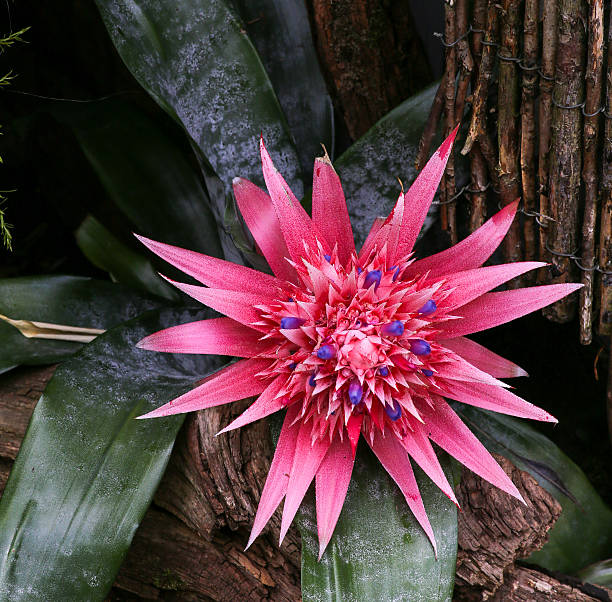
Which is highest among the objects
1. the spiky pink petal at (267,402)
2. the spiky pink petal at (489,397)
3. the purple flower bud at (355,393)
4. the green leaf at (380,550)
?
the purple flower bud at (355,393)

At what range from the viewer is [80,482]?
2.95 ft

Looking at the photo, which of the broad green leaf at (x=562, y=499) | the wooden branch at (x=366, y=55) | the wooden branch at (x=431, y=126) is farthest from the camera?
the wooden branch at (x=366, y=55)

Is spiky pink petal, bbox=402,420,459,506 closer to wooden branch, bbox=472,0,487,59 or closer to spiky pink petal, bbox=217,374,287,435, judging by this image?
spiky pink petal, bbox=217,374,287,435

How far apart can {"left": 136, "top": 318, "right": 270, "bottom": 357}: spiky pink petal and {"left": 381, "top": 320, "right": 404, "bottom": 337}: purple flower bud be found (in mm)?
193

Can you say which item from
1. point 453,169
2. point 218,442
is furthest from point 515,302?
point 218,442

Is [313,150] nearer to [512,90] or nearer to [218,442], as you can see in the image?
[512,90]

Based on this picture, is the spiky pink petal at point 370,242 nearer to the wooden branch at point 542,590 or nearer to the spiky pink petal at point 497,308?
the spiky pink petal at point 497,308

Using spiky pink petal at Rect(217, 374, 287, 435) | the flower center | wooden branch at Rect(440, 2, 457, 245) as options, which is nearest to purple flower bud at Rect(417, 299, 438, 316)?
the flower center

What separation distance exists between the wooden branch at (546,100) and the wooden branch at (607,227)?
0.25 ft

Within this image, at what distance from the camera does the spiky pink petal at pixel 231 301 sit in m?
0.78

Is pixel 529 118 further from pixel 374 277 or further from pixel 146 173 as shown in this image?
pixel 146 173

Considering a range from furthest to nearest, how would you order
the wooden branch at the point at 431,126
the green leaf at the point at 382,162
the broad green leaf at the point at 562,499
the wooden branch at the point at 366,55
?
the wooden branch at the point at 366,55 < the broad green leaf at the point at 562,499 < the green leaf at the point at 382,162 < the wooden branch at the point at 431,126

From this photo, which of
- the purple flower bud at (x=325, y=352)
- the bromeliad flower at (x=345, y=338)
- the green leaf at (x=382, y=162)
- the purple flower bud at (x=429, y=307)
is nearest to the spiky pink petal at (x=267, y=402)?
the bromeliad flower at (x=345, y=338)

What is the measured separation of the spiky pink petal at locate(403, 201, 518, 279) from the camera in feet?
2.85
